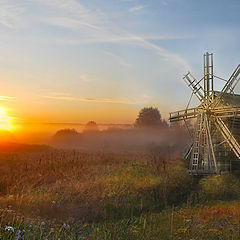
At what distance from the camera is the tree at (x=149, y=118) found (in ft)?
166

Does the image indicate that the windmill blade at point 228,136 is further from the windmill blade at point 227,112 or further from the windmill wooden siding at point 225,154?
the windmill wooden siding at point 225,154

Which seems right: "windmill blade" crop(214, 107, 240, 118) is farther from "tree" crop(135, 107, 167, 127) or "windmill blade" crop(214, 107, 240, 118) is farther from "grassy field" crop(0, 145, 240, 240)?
"tree" crop(135, 107, 167, 127)

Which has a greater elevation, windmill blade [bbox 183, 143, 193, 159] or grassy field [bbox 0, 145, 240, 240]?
windmill blade [bbox 183, 143, 193, 159]

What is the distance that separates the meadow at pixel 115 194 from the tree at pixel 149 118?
89.0ft

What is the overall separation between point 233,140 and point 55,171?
11.2 m

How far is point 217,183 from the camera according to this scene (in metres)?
18.9

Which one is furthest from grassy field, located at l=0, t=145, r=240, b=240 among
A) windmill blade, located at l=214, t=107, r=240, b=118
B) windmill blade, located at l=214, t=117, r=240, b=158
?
windmill blade, located at l=214, t=107, r=240, b=118

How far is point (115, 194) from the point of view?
14484 millimetres

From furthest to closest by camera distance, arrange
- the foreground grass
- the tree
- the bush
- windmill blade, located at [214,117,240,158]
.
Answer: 1. the tree
2. windmill blade, located at [214,117,240,158]
3. the bush
4. the foreground grass

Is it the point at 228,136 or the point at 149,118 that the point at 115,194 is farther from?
the point at 149,118

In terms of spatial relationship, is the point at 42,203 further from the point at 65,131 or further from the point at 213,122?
the point at 65,131

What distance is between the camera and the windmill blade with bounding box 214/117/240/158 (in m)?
19.5

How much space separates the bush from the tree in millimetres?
30541

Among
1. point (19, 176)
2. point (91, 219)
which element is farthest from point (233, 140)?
point (19, 176)
